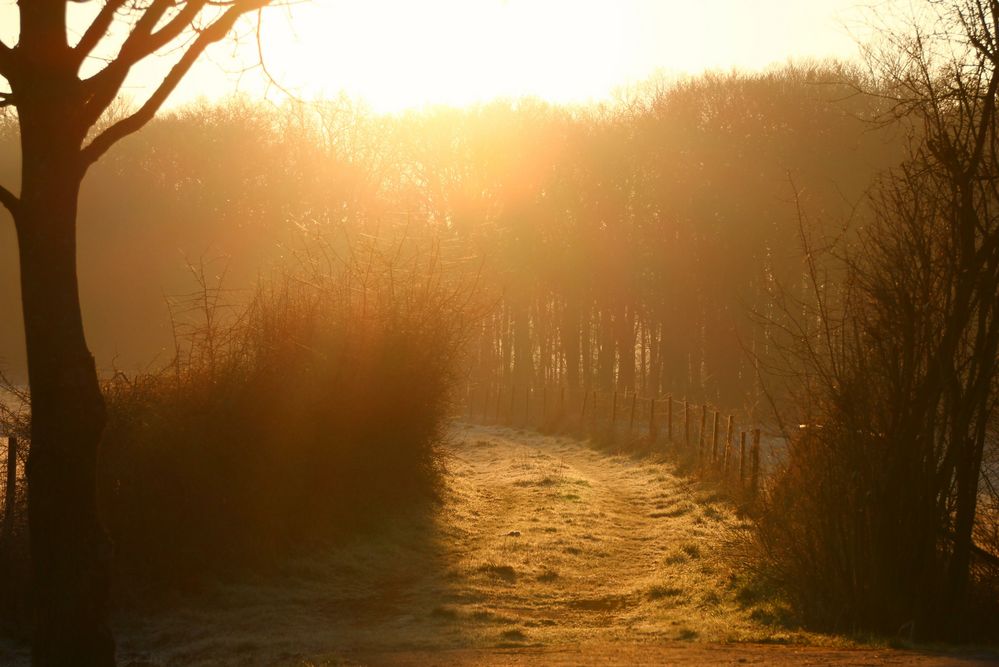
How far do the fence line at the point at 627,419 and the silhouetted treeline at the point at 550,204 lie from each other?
2.35 meters

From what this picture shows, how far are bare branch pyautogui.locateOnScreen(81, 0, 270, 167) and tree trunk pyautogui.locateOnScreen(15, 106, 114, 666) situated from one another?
0.22 meters

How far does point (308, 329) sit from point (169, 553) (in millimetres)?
4653

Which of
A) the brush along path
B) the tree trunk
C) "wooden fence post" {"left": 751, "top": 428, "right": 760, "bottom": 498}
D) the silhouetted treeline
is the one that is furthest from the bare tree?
the silhouetted treeline

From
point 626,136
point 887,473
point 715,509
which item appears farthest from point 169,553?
point 626,136

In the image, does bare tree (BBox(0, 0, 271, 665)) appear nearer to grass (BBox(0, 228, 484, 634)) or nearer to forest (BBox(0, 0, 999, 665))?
forest (BBox(0, 0, 999, 665))

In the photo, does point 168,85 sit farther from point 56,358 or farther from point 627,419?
point 627,419

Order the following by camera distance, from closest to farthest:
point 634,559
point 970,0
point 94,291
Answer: point 970,0 → point 634,559 → point 94,291

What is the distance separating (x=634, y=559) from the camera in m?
15.6

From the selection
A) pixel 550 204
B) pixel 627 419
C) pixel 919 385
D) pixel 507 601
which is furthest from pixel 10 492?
pixel 550 204

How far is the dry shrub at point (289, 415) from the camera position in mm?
13234

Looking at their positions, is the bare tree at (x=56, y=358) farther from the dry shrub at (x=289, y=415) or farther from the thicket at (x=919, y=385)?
the thicket at (x=919, y=385)

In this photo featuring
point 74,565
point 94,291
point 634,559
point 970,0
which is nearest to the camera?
point 74,565

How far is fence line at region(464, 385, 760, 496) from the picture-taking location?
70.7 feet

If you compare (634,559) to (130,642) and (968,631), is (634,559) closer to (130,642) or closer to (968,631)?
(968,631)
